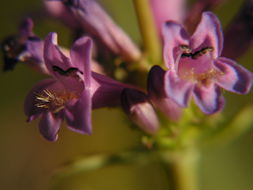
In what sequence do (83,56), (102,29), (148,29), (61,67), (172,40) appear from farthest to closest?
(102,29) < (148,29) < (61,67) < (172,40) < (83,56)

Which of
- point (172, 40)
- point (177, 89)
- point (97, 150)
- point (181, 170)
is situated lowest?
point (97, 150)

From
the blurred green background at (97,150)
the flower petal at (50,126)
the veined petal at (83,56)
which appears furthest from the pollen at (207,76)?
the blurred green background at (97,150)

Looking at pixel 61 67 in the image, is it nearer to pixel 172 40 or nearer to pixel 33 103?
pixel 33 103

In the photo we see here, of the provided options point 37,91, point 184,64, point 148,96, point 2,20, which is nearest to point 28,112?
point 37,91

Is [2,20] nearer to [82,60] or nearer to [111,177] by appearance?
[111,177]

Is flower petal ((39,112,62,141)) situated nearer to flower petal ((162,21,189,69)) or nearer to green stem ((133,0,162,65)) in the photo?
flower petal ((162,21,189,69))

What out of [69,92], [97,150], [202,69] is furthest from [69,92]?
[97,150]

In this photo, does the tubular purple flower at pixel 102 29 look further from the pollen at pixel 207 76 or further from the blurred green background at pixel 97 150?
the blurred green background at pixel 97 150
